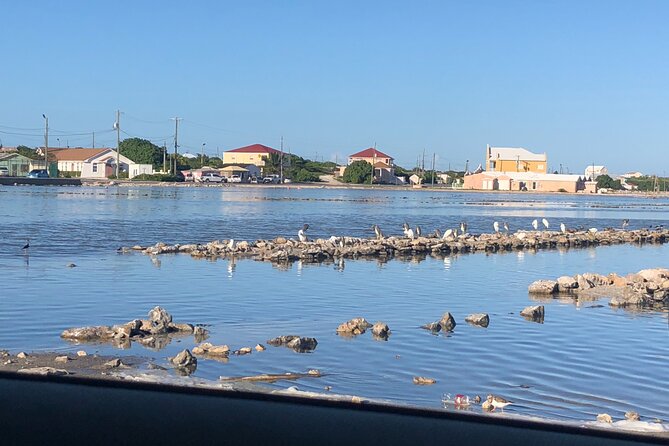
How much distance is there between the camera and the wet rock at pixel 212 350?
30.1 ft

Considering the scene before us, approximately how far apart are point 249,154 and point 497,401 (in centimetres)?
14694

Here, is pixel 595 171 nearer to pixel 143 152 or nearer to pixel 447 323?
pixel 143 152

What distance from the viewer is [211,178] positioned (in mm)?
126125

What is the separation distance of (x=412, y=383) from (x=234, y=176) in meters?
122

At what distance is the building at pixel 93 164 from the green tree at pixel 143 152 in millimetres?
5079

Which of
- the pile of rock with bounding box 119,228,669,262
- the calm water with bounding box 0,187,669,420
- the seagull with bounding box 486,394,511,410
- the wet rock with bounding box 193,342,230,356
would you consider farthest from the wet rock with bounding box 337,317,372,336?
the pile of rock with bounding box 119,228,669,262

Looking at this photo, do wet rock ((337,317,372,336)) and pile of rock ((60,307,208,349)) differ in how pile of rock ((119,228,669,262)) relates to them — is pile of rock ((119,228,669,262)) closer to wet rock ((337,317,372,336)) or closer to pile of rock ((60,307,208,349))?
wet rock ((337,317,372,336))

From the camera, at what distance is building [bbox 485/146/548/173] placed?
14325 centimetres

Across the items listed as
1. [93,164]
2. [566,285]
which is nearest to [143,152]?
[93,164]

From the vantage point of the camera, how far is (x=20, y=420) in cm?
202

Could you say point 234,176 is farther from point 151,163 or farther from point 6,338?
point 6,338

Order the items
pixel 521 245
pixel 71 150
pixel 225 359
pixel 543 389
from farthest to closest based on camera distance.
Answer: pixel 71 150
pixel 521 245
pixel 225 359
pixel 543 389

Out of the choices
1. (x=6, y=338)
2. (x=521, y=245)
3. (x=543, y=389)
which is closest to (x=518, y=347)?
(x=543, y=389)

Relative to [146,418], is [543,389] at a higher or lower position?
lower
